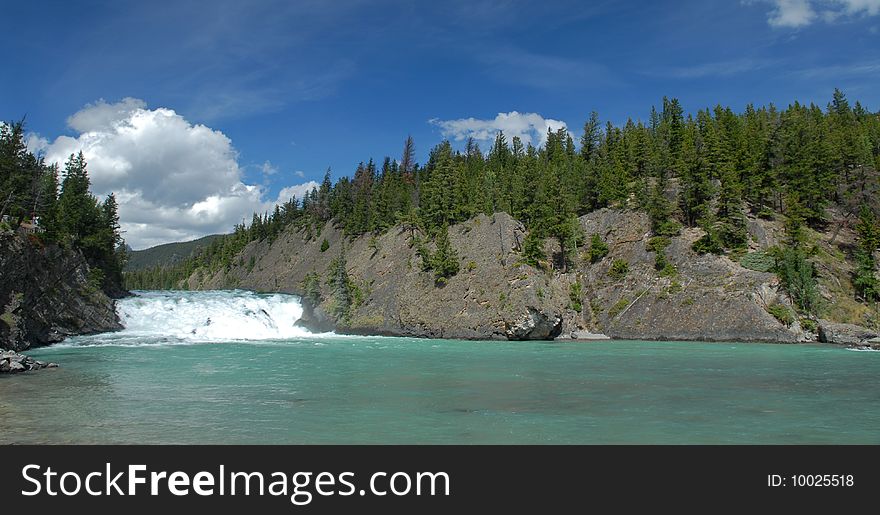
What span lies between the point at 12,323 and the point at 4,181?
51.6 ft

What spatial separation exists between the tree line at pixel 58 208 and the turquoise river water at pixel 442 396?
14.7 m

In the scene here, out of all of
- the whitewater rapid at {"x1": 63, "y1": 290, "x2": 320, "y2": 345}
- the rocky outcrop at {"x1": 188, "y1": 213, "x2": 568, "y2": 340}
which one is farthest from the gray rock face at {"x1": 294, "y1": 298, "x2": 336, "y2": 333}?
the whitewater rapid at {"x1": 63, "y1": 290, "x2": 320, "y2": 345}

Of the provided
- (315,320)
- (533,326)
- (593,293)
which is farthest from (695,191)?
(315,320)

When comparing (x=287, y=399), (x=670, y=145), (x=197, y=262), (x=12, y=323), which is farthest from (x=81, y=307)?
(x=197, y=262)

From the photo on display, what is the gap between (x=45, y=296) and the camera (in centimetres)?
4938

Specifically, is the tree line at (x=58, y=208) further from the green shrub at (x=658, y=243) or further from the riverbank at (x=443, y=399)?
the green shrub at (x=658, y=243)

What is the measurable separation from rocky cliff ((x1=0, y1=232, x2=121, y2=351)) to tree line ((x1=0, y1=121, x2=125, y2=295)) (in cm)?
150

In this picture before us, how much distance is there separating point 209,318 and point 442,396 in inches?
1996

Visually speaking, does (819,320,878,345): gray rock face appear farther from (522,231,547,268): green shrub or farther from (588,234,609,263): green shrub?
(522,231,547,268): green shrub

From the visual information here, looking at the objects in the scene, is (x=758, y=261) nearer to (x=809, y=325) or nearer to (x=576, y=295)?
(x=809, y=325)

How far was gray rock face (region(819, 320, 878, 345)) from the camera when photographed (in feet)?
164

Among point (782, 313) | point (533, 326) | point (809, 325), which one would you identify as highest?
point (782, 313)

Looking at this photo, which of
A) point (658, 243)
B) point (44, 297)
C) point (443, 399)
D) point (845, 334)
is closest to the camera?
point (443, 399)
